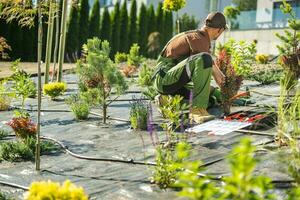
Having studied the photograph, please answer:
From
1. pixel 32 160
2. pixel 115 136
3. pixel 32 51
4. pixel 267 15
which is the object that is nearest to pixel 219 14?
pixel 115 136

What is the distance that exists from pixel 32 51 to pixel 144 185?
19226 mm

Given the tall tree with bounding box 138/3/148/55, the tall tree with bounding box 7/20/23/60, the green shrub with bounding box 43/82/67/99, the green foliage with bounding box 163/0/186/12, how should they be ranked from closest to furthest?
the green shrub with bounding box 43/82/67/99 < the green foliage with bounding box 163/0/186/12 < the tall tree with bounding box 7/20/23/60 < the tall tree with bounding box 138/3/148/55

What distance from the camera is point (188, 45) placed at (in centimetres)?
494

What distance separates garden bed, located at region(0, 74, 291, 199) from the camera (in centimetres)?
312

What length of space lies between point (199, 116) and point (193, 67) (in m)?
0.45

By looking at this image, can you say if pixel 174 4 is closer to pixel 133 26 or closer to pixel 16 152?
pixel 16 152

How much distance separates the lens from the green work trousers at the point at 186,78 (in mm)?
4582

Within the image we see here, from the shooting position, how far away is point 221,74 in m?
4.74

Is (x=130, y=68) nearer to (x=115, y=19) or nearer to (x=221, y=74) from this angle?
(x=221, y=74)

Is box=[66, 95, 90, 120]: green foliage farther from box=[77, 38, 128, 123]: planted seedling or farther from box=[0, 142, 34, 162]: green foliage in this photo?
box=[0, 142, 34, 162]: green foliage

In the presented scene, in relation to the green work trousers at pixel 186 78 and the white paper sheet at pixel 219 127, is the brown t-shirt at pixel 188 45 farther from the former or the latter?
the white paper sheet at pixel 219 127

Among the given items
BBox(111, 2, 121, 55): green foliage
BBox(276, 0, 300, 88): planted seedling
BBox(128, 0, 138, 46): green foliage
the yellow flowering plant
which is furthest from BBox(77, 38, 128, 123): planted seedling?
BBox(128, 0, 138, 46): green foliage

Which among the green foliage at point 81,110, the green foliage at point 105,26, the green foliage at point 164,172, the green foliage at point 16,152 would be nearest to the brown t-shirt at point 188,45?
the green foliage at point 81,110

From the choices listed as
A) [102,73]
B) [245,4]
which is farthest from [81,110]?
[245,4]
